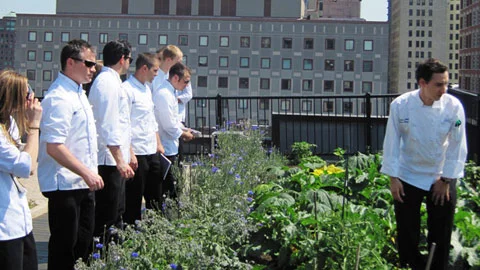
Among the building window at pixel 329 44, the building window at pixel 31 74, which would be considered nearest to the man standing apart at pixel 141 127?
the building window at pixel 329 44

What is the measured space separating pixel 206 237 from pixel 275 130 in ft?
32.0

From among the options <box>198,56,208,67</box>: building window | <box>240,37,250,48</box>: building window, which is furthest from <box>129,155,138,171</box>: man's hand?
<box>198,56,208,67</box>: building window

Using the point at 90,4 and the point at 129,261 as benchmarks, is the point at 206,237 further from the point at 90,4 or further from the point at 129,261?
the point at 90,4

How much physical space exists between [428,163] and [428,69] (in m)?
0.65

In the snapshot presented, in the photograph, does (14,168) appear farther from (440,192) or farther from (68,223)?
(440,192)

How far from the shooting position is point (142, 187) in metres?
6.73

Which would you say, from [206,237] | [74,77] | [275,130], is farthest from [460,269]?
[275,130]

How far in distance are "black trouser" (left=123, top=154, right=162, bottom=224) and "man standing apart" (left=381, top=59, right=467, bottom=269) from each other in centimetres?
225

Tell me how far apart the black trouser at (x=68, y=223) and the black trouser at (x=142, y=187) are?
140 centimetres

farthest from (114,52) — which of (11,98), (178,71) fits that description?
(11,98)

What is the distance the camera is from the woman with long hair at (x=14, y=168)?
3.84 metres

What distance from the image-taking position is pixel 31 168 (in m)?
3.94

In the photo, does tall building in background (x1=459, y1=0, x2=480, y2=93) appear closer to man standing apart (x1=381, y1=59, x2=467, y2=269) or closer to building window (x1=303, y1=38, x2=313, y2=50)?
building window (x1=303, y1=38, x2=313, y2=50)

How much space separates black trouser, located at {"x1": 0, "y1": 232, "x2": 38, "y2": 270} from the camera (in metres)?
3.81
